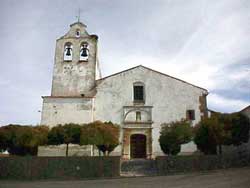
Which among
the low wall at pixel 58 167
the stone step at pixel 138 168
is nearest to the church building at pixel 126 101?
the stone step at pixel 138 168

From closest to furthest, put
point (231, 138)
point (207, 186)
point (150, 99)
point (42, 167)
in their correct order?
point (207, 186) < point (42, 167) < point (231, 138) < point (150, 99)

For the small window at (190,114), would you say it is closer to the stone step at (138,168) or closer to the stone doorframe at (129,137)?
the stone doorframe at (129,137)

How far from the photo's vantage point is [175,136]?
18.6 meters

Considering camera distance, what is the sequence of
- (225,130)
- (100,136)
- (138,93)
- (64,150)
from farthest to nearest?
(138,93), (64,150), (225,130), (100,136)

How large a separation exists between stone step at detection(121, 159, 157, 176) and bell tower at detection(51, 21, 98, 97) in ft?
26.9

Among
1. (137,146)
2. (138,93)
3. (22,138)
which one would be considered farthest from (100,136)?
(138,93)

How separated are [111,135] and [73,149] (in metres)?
4.83

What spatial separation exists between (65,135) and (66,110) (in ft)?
14.4

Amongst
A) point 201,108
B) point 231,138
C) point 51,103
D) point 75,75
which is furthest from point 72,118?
point 231,138

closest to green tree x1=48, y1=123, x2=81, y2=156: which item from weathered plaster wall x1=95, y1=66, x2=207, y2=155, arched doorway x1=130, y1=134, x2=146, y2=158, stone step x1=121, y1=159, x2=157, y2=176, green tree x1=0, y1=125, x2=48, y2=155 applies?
green tree x1=0, y1=125, x2=48, y2=155

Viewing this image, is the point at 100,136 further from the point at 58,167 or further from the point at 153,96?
the point at 153,96

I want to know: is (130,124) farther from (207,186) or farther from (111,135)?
(207,186)

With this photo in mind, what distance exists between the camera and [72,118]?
22.6 meters

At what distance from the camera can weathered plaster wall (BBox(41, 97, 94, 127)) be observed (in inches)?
886
